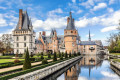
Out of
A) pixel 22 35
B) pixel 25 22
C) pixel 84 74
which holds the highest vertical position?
pixel 25 22

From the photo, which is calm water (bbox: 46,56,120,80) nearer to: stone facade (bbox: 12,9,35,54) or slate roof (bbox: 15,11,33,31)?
stone facade (bbox: 12,9,35,54)

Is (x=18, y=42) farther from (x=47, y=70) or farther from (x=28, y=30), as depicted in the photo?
(x=47, y=70)

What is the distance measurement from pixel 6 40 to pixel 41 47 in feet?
66.9

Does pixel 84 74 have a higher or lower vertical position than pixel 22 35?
lower

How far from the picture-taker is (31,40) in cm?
4538

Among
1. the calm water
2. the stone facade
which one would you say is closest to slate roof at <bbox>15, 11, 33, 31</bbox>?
the stone facade

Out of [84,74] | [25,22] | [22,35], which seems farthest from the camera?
[25,22]

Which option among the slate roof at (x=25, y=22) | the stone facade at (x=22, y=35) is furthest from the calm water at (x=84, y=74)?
the slate roof at (x=25, y=22)

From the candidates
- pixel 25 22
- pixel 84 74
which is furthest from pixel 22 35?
pixel 84 74

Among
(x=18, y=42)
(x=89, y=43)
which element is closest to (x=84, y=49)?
(x=89, y=43)

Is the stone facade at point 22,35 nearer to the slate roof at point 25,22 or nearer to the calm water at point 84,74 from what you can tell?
the slate roof at point 25,22

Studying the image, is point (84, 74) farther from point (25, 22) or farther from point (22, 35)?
point (25, 22)

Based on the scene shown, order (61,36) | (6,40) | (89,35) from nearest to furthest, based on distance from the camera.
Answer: (6,40) < (61,36) < (89,35)

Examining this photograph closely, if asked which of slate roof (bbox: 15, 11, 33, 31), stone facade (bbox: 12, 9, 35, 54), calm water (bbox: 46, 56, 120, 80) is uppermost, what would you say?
slate roof (bbox: 15, 11, 33, 31)
